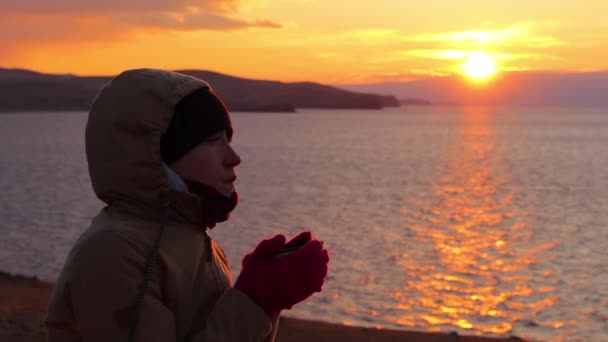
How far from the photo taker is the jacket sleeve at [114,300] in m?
1.80

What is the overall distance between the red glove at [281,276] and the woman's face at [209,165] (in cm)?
20

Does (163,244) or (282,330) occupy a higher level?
(163,244)

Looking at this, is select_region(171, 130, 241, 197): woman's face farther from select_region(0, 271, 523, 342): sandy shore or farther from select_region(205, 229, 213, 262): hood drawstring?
select_region(0, 271, 523, 342): sandy shore

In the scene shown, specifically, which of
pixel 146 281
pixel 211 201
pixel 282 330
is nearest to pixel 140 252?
pixel 146 281

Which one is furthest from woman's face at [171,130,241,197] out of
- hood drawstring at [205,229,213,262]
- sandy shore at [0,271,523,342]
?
sandy shore at [0,271,523,342]

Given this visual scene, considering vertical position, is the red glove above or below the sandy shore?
above

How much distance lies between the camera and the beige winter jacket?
1.81 metres

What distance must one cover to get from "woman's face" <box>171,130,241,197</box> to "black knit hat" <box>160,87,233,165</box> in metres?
0.02

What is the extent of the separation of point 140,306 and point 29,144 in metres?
82.4

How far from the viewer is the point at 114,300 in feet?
5.90

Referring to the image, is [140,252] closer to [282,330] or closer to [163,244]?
[163,244]

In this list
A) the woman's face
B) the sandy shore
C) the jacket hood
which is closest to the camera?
the jacket hood

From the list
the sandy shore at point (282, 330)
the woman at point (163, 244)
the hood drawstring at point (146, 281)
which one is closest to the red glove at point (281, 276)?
the woman at point (163, 244)

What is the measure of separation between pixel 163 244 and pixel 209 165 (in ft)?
0.80
